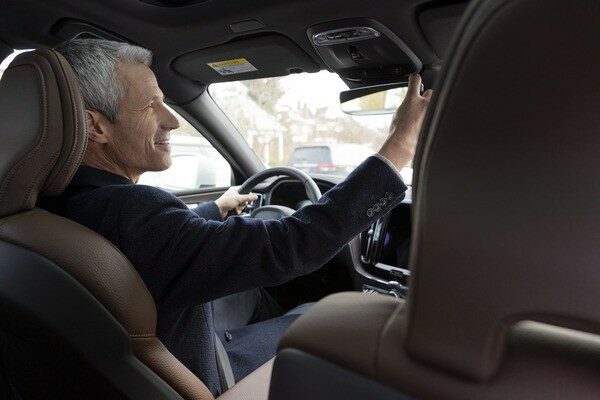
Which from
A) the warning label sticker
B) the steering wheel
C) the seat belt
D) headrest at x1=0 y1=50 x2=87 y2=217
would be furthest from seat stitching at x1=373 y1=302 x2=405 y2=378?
the warning label sticker

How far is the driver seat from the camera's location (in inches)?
39.7

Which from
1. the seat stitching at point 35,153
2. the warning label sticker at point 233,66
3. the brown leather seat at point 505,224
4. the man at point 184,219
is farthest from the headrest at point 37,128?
the warning label sticker at point 233,66

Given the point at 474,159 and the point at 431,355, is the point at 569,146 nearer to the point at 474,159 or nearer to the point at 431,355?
the point at 474,159

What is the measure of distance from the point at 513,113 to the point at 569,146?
0.05 m

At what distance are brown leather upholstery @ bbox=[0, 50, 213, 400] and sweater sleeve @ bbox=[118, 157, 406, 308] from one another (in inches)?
2.3

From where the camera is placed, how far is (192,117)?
9.25 ft

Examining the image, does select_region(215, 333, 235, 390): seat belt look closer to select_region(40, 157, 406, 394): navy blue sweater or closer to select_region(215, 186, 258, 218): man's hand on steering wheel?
select_region(40, 157, 406, 394): navy blue sweater

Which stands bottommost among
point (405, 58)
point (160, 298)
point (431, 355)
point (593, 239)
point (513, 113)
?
point (160, 298)

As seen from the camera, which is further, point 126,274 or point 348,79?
point 348,79

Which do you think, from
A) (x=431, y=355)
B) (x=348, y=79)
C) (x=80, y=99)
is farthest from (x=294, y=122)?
(x=431, y=355)

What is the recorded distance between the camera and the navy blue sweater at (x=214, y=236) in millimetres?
1014

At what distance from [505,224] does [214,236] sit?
736 mm

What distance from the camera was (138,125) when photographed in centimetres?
133

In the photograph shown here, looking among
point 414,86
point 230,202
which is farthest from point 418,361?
point 230,202
